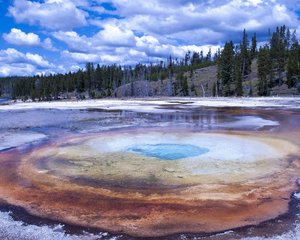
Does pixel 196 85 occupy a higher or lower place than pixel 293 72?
lower

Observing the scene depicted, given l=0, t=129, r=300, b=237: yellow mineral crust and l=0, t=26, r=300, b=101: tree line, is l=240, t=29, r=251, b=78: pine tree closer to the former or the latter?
l=0, t=26, r=300, b=101: tree line

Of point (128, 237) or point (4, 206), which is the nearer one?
point (128, 237)

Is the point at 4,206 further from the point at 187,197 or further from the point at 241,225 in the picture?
the point at 241,225

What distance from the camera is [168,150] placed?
12258mm

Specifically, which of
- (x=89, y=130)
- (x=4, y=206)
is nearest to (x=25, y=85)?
(x=89, y=130)

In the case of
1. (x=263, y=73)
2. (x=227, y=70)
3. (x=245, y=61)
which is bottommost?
(x=263, y=73)

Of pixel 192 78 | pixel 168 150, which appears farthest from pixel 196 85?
pixel 168 150

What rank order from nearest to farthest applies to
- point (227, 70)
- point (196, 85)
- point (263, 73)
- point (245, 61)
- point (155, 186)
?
point (155, 186)
point (263, 73)
point (227, 70)
point (245, 61)
point (196, 85)

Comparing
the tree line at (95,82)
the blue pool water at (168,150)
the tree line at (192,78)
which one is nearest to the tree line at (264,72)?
the tree line at (192,78)

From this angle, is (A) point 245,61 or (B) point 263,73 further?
(A) point 245,61

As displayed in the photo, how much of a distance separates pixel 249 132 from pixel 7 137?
397 inches

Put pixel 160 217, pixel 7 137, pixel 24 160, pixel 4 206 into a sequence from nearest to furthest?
1. pixel 160 217
2. pixel 4 206
3. pixel 24 160
4. pixel 7 137

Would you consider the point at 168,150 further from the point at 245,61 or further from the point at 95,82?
the point at 95,82

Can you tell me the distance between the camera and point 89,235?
18.8ft
